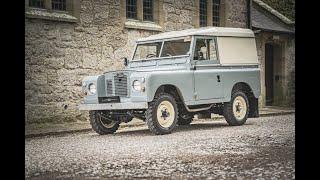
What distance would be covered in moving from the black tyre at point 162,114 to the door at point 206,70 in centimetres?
62

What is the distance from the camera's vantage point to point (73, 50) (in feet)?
24.7

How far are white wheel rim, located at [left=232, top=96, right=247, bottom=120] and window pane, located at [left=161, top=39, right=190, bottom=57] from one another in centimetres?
134

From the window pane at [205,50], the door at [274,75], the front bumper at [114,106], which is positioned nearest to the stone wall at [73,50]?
the front bumper at [114,106]

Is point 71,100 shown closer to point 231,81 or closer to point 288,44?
point 231,81

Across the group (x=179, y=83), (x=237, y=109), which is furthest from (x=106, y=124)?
(x=237, y=109)

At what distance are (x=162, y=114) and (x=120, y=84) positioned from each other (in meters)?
0.79

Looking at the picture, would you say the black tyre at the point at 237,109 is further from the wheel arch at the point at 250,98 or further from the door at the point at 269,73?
the door at the point at 269,73

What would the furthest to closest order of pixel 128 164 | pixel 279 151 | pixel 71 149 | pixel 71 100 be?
1. pixel 71 100
2. pixel 71 149
3. pixel 279 151
4. pixel 128 164

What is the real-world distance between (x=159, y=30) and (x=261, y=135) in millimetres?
3664

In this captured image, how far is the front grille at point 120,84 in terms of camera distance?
7.33 m

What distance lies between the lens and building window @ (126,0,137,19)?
30.7 ft

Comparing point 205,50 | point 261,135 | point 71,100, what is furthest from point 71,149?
point 205,50

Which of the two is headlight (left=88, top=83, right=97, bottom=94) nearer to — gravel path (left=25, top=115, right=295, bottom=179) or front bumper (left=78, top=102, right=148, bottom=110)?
front bumper (left=78, top=102, right=148, bottom=110)

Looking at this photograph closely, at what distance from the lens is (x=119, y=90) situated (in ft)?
24.2
